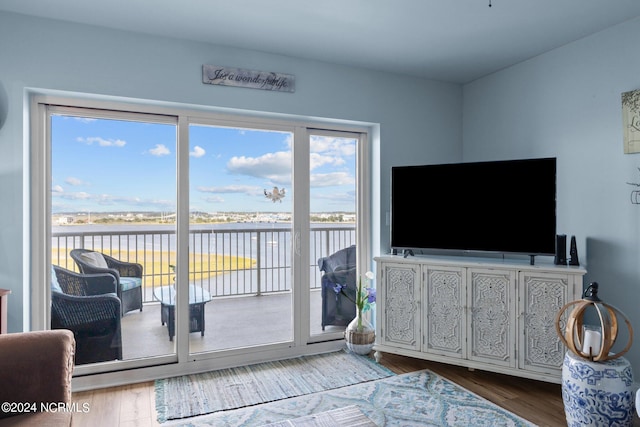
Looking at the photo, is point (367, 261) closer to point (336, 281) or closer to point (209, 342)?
point (336, 281)

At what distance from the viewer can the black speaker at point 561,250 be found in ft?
9.30

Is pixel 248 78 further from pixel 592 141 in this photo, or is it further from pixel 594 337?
pixel 594 337

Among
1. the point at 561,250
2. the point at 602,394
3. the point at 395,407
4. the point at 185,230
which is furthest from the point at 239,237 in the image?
the point at 602,394

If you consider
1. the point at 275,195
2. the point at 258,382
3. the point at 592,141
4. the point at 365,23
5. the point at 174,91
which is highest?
the point at 365,23

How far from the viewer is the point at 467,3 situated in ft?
7.99

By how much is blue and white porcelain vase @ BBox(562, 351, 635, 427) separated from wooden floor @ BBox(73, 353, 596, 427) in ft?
0.77

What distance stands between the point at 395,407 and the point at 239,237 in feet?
5.67

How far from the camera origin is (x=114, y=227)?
2.92 meters

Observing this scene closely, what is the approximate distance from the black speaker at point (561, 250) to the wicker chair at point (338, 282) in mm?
1630

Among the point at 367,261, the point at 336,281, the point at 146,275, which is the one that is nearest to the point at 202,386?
the point at 146,275

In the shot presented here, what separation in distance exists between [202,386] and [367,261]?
1734mm

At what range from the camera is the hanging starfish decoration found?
3365 millimetres

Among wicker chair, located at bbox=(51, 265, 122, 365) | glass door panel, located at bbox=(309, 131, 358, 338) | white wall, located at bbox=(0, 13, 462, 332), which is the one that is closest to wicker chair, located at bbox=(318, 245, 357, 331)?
glass door panel, located at bbox=(309, 131, 358, 338)

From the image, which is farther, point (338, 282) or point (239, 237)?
point (338, 282)
